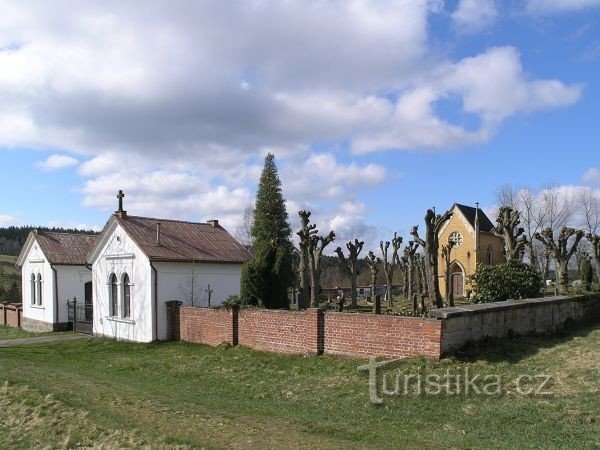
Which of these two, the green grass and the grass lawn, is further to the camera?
the green grass

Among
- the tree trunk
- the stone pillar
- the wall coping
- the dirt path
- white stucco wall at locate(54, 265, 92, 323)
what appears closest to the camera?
the wall coping

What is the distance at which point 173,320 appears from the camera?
21391mm

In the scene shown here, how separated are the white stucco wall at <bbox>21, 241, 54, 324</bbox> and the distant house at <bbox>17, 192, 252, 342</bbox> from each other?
24.3 inches

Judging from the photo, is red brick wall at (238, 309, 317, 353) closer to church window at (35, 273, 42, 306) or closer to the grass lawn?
the grass lawn

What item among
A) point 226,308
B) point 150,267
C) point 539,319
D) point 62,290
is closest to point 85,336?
point 62,290

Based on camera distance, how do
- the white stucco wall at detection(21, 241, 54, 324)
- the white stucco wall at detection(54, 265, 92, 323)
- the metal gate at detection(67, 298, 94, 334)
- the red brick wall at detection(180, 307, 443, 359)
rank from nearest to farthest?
the red brick wall at detection(180, 307, 443, 359) < the metal gate at detection(67, 298, 94, 334) < the white stucco wall at detection(54, 265, 92, 323) < the white stucco wall at detection(21, 241, 54, 324)

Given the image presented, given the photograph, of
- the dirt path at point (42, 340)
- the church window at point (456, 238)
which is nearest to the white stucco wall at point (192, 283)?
the dirt path at point (42, 340)

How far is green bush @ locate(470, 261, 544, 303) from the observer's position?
17.8 m

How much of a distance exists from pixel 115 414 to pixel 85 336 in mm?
17822

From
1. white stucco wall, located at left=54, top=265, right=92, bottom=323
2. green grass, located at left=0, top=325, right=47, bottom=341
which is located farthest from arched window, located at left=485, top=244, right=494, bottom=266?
green grass, located at left=0, top=325, right=47, bottom=341

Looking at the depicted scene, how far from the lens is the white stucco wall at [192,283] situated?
21844 mm

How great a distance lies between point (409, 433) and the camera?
825 centimetres

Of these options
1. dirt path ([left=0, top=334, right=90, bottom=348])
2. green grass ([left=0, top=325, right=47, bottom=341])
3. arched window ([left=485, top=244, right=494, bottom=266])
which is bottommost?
green grass ([left=0, top=325, right=47, bottom=341])

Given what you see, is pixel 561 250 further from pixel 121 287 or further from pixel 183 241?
pixel 121 287
